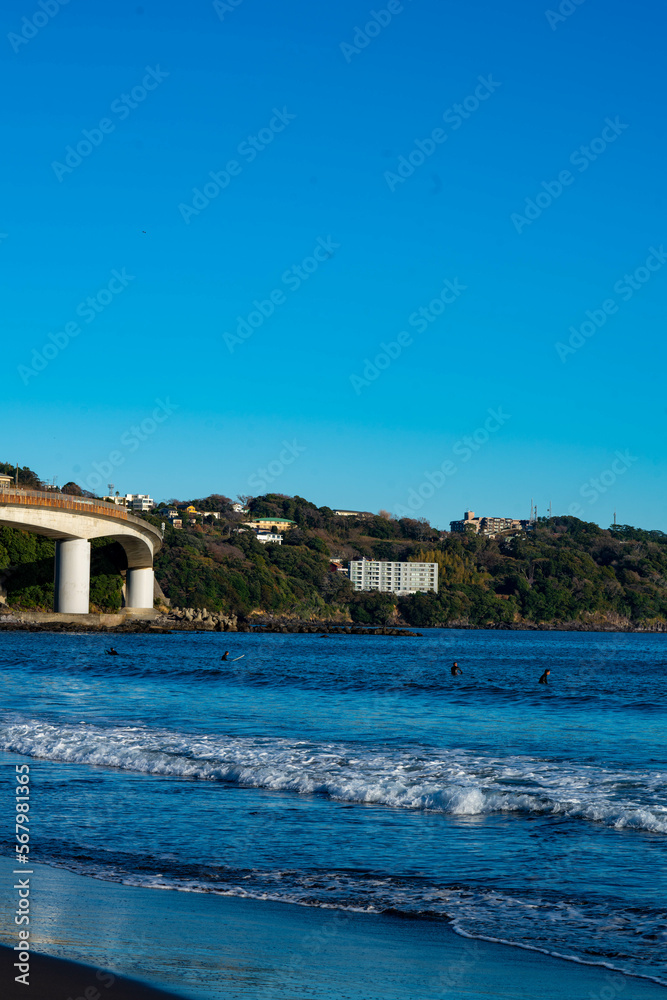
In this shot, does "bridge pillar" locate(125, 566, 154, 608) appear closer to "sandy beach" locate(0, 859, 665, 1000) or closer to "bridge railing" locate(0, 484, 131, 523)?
"bridge railing" locate(0, 484, 131, 523)

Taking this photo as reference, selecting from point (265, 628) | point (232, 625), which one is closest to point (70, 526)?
point (232, 625)

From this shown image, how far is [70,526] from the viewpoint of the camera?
8256 centimetres

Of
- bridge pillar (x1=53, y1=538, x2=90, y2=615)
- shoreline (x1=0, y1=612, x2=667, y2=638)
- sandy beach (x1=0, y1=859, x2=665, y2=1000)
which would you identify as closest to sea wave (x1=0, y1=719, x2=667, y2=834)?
sandy beach (x1=0, y1=859, x2=665, y2=1000)

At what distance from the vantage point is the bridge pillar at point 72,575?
3324 inches

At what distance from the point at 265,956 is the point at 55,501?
7856 centimetres

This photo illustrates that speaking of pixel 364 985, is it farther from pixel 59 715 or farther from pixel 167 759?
pixel 59 715

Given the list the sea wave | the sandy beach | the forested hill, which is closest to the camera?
the sandy beach

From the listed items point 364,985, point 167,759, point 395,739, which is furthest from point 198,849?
point 395,739

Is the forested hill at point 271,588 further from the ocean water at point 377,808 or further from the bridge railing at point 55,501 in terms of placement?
the ocean water at point 377,808

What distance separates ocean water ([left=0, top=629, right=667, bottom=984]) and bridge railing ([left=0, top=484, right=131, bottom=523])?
178 feet

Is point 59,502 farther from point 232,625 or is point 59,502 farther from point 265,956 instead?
point 265,956

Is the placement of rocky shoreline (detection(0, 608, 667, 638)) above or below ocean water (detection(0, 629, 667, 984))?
below

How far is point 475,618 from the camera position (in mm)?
187625

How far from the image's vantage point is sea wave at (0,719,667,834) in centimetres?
1212
